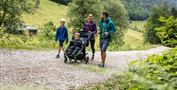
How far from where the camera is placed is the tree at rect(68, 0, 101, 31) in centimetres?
6556

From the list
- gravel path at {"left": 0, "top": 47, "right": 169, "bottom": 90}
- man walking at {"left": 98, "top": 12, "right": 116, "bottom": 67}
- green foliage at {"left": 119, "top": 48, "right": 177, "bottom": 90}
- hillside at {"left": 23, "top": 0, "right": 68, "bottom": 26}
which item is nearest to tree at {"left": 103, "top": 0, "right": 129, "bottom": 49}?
hillside at {"left": 23, "top": 0, "right": 68, "bottom": 26}

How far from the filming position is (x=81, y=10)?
217 feet

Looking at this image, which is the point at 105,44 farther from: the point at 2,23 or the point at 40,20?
the point at 40,20

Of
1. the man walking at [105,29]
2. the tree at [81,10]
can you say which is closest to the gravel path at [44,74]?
the man walking at [105,29]

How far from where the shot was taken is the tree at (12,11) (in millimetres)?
24547

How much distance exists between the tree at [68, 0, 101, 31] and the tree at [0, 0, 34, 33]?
40.1 m

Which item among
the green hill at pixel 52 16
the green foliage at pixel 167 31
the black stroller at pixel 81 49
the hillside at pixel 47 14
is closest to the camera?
the green foliage at pixel 167 31

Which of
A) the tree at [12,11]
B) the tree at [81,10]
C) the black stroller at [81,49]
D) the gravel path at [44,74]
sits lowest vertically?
the gravel path at [44,74]

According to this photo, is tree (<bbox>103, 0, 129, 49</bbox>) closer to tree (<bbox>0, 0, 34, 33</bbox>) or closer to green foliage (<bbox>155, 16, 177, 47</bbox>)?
tree (<bbox>0, 0, 34, 33</bbox>)

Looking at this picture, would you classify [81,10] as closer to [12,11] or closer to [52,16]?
[12,11]

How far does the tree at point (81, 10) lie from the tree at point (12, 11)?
4009 centimetres

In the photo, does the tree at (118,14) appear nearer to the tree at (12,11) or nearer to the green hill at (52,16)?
the green hill at (52,16)

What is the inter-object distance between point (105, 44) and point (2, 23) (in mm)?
11022

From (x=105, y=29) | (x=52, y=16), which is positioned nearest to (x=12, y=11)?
(x=105, y=29)
